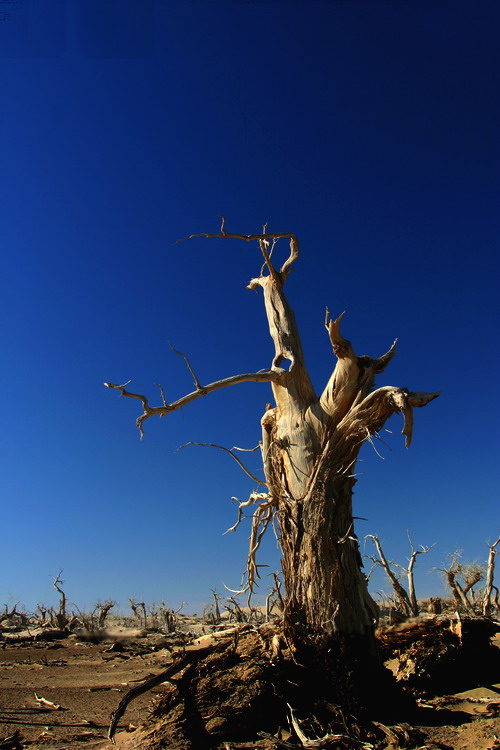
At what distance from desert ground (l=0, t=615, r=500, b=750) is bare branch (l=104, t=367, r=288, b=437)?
2693mm

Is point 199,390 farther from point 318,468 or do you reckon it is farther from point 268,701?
point 268,701

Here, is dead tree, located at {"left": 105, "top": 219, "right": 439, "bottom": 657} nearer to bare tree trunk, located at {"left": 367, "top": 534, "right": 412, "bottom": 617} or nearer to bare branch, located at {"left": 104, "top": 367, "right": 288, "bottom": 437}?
bare branch, located at {"left": 104, "top": 367, "right": 288, "bottom": 437}

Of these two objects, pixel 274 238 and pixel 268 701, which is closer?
pixel 268 701

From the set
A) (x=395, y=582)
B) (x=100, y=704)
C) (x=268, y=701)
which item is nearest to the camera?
(x=268, y=701)

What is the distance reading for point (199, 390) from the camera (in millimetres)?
6605

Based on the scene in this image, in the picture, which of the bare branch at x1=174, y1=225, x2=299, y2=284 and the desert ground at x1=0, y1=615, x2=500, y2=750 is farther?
the bare branch at x1=174, y1=225, x2=299, y2=284

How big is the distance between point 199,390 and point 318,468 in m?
1.77

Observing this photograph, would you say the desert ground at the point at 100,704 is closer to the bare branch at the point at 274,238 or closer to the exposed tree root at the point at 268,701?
the exposed tree root at the point at 268,701

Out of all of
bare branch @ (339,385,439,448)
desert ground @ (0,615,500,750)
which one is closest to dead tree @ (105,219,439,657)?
bare branch @ (339,385,439,448)

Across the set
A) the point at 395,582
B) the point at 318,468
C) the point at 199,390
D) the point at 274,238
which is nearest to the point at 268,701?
the point at 318,468

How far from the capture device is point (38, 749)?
17.2 ft

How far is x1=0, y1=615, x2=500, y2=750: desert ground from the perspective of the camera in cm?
520

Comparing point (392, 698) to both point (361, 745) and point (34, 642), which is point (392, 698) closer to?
point (361, 745)

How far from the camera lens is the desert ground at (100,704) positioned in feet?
17.1
